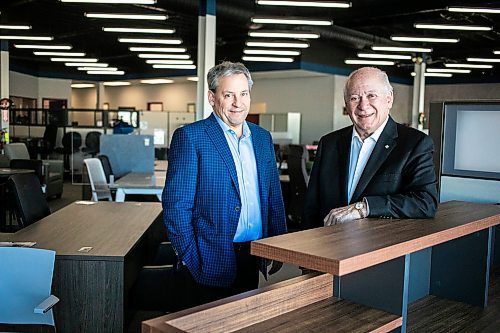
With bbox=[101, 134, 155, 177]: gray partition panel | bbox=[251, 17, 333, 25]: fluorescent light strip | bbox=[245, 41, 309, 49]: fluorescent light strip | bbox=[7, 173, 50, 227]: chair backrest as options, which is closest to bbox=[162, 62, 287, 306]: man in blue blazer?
bbox=[7, 173, 50, 227]: chair backrest

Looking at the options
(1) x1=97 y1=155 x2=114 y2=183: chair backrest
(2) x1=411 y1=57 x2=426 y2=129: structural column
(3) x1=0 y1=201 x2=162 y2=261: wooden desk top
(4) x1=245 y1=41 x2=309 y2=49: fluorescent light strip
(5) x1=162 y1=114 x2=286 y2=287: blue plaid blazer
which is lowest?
(3) x1=0 y1=201 x2=162 y2=261: wooden desk top

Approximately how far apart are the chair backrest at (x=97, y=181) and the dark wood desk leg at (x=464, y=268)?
4.62 m

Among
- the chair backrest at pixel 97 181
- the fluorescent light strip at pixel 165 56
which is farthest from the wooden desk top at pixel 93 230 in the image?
the fluorescent light strip at pixel 165 56

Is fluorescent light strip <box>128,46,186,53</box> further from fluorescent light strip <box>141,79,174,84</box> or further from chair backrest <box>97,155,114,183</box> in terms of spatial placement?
chair backrest <box>97,155,114,183</box>

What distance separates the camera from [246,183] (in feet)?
7.91

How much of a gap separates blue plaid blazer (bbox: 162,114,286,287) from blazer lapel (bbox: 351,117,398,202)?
0.53 metres

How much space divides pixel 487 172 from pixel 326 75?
1326cm

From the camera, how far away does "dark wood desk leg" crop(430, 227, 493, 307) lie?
6.93 feet

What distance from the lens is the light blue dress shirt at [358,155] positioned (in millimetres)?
2121

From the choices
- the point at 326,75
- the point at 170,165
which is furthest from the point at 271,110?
the point at 170,165

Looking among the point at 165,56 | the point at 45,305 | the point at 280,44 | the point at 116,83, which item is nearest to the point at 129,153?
the point at 280,44

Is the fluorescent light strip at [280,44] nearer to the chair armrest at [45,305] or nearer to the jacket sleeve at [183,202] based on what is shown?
the jacket sleeve at [183,202]

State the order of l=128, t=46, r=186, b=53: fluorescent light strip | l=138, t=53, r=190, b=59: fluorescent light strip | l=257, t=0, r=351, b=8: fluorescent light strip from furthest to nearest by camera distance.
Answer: l=138, t=53, r=190, b=59: fluorescent light strip → l=128, t=46, r=186, b=53: fluorescent light strip → l=257, t=0, r=351, b=8: fluorescent light strip

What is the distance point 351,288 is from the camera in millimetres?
1671
